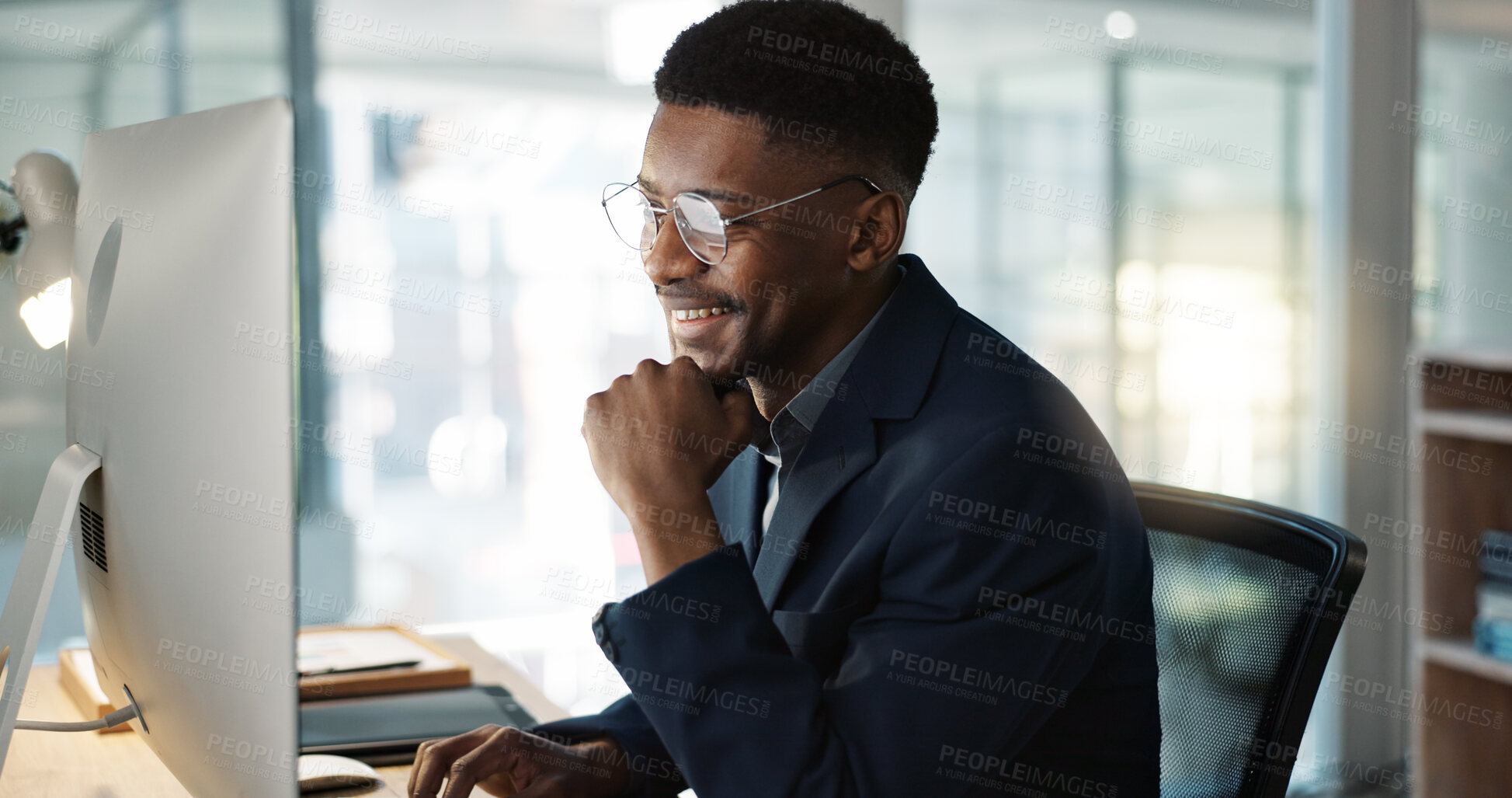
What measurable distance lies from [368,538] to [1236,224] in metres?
2.49

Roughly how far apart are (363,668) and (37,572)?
2.18 feet

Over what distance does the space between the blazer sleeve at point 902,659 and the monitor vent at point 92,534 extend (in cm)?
41

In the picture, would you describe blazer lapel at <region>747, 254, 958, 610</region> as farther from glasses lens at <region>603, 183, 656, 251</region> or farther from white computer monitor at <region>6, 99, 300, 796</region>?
white computer monitor at <region>6, 99, 300, 796</region>

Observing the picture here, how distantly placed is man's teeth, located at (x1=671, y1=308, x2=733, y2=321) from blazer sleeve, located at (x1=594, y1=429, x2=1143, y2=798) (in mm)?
293

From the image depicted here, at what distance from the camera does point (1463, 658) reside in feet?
8.72

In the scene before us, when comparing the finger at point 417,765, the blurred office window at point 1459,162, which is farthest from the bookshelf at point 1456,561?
the finger at point 417,765

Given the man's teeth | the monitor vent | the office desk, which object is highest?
the man's teeth

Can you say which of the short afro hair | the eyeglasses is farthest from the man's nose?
the short afro hair

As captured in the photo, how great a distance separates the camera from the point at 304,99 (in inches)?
97.4

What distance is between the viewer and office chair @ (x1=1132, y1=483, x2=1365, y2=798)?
1.05 m

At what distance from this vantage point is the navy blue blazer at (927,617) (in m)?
0.99

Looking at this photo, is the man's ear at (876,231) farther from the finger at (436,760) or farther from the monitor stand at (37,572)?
the monitor stand at (37,572)

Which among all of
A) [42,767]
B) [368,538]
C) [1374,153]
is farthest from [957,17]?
[42,767]

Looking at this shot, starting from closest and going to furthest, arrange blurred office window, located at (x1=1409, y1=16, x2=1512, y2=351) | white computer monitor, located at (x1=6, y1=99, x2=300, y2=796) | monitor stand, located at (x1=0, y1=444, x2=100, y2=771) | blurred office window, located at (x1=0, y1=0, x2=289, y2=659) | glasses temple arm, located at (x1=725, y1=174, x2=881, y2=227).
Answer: white computer monitor, located at (x1=6, y1=99, x2=300, y2=796) → monitor stand, located at (x1=0, y1=444, x2=100, y2=771) → glasses temple arm, located at (x1=725, y1=174, x2=881, y2=227) → blurred office window, located at (x1=0, y1=0, x2=289, y2=659) → blurred office window, located at (x1=1409, y1=16, x2=1512, y2=351)
